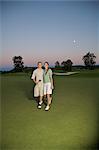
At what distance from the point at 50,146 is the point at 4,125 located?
119 centimetres

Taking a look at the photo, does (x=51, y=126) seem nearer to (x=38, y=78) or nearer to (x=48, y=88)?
(x=48, y=88)

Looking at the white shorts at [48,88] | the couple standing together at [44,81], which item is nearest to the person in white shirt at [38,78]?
the couple standing together at [44,81]

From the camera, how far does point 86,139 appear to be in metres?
3.67

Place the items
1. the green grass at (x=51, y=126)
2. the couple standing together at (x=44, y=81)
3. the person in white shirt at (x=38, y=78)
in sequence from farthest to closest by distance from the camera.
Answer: the person in white shirt at (x=38, y=78), the couple standing together at (x=44, y=81), the green grass at (x=51, y=126)

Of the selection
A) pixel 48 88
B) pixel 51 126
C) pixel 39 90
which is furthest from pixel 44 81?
pixel 51 126

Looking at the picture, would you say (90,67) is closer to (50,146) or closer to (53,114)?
(53,114)

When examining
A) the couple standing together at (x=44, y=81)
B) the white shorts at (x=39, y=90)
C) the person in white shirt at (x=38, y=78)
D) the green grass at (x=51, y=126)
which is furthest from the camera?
the white shorts at (x=39, y=90)

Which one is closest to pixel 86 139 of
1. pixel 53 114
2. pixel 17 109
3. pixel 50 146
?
pixel 50 146

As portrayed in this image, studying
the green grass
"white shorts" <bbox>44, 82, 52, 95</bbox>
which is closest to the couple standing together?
"white shorts" <bbox>44, 82, 52, 95</bbox>

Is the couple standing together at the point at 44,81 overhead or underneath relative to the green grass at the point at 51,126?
overhead

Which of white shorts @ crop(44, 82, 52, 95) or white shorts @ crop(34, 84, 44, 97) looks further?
white shorts @ crop(34, 84, 44, 97)

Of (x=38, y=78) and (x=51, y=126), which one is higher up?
(x=38, y=78)

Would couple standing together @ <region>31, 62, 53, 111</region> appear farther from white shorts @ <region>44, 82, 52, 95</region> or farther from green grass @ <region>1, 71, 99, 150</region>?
green grass @ <region>1, 71, 99, 150</region>

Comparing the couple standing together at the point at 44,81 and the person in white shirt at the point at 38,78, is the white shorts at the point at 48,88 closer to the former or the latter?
the couple standing together at the point at 44,81
